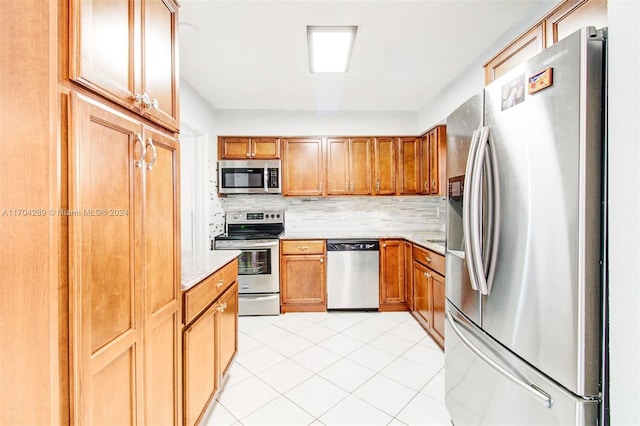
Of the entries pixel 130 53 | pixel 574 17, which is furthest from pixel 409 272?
pixel 130 53

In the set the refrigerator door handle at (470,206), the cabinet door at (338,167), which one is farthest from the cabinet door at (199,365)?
the cabinet door at (338,167)

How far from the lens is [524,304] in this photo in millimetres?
1052

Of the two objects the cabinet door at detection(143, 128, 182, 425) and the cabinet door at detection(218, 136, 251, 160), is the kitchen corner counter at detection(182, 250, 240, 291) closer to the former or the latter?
the cabinet door at detection(143, 128, 182, 425)

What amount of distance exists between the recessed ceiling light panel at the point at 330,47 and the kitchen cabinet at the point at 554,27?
37.1 inches

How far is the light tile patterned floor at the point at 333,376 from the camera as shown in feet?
5.80

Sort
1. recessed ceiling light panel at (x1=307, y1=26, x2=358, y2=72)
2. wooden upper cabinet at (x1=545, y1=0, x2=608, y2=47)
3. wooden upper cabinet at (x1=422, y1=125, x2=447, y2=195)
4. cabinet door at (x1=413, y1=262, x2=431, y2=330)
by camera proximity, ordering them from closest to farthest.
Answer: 1. wooden upper cabinet at (x1=545, y1=0, x2=608, y2=47)
2. recessed ceiling light panel at (x1=307, y1=26, x2=358, y2=72)
3. cabinet door at (x1=413, y1=262, x2=431, y2=330)
4. wooden upper cabinet at (x1=422, y1=125, x2=447, y2=195)

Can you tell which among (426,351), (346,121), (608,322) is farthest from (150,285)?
(346,121)

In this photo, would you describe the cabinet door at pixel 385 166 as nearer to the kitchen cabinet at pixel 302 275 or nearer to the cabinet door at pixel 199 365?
the kitchen cabinet at pixel 302 275

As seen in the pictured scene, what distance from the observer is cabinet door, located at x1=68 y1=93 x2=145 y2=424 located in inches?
29.4

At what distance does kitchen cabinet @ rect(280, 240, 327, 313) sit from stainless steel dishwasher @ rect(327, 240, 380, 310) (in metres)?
0.09

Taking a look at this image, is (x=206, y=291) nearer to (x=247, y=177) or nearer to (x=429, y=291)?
(x=429, y=291)

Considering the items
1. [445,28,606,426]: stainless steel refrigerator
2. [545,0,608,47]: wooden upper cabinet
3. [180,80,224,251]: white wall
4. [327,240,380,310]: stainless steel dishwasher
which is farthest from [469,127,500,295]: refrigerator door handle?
[180,80,224,251]: white wall

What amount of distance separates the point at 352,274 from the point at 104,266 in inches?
110

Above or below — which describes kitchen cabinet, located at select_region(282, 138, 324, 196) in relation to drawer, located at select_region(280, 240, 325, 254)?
above
